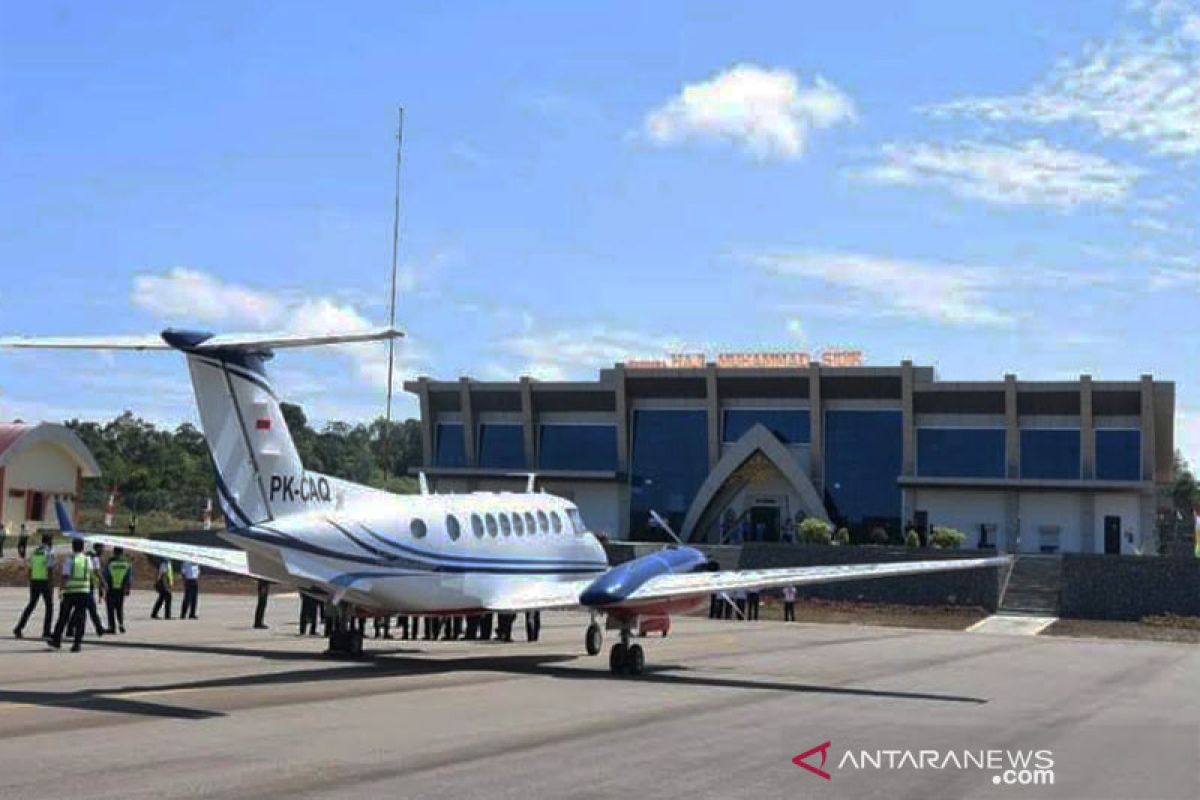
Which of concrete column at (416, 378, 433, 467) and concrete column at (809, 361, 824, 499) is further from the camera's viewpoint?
concrete column at (416, 378, 433, 467)

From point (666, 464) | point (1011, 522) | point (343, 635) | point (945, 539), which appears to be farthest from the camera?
point (666, 464)

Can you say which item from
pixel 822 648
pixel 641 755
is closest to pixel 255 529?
pixel 641 755

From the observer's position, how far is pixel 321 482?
2123 cm

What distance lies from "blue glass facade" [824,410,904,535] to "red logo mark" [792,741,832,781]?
63.7 meters

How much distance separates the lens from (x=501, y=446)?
282 feet

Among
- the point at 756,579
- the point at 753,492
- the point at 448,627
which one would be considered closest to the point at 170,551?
the point at 448,627

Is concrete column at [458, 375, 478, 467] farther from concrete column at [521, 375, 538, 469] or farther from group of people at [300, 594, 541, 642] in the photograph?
group of people at [300, 594, 541, 642]

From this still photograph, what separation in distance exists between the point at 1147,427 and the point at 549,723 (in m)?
63.5

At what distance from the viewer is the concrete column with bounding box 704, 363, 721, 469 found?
80.1 m

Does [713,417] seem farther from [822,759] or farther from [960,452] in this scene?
[822,759]

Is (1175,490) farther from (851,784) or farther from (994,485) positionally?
(851,784)

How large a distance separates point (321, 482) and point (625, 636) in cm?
609

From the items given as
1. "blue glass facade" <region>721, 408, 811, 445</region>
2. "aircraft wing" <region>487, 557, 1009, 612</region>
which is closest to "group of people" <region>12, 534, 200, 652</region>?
"aircraft wing" <region>487, 557, 1009, 612</region>

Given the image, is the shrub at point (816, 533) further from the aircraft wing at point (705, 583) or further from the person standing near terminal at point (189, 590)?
the aircraft wing at point (705, 583)
